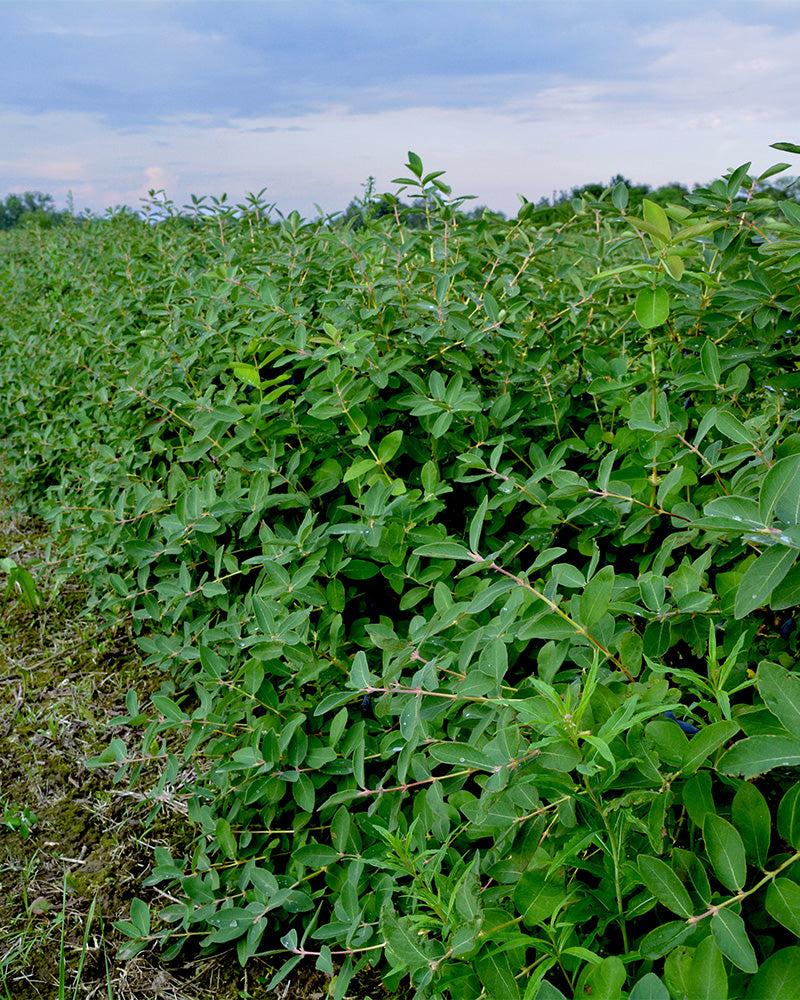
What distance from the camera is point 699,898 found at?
0.96m

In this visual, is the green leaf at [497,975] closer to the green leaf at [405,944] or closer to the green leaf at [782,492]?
the green leaf at [405,944]

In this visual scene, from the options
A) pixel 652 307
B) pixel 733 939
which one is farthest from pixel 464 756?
pixel 652 307

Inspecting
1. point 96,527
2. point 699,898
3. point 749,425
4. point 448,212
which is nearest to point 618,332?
point 448,212

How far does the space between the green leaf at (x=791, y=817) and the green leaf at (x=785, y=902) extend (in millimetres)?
45

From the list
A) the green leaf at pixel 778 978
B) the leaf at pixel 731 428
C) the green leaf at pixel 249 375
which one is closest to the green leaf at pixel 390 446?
the green leaf at pixel 249 375

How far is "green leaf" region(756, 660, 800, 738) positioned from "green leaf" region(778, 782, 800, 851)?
94mm

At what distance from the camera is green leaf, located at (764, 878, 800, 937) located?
33.5 inches

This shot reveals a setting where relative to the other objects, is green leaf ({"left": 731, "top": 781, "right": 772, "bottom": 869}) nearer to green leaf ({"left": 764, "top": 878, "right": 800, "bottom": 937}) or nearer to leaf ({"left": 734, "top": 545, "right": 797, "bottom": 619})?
green leaf ({"left": 764, "top": 878, "right": 800, "bottom": 937})

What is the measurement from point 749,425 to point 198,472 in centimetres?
177

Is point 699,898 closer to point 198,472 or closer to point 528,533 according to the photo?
point 528,533

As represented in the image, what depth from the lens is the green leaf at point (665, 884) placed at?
0.91m

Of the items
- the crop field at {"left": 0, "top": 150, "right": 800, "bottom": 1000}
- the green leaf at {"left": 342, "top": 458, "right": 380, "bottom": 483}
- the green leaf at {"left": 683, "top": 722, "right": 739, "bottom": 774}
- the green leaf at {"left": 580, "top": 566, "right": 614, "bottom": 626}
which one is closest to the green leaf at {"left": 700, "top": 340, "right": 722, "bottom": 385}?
the crop field at {"left": 0, "top": 150, "right": 800, "bottom": 1000}

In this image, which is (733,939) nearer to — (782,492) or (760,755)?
(760,755)

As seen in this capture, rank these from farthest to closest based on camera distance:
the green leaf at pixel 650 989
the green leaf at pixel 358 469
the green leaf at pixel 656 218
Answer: the green leaf at pixel 358 469 → the green leaf at pixel 656 218 → the green leaf at pixel 650 989
